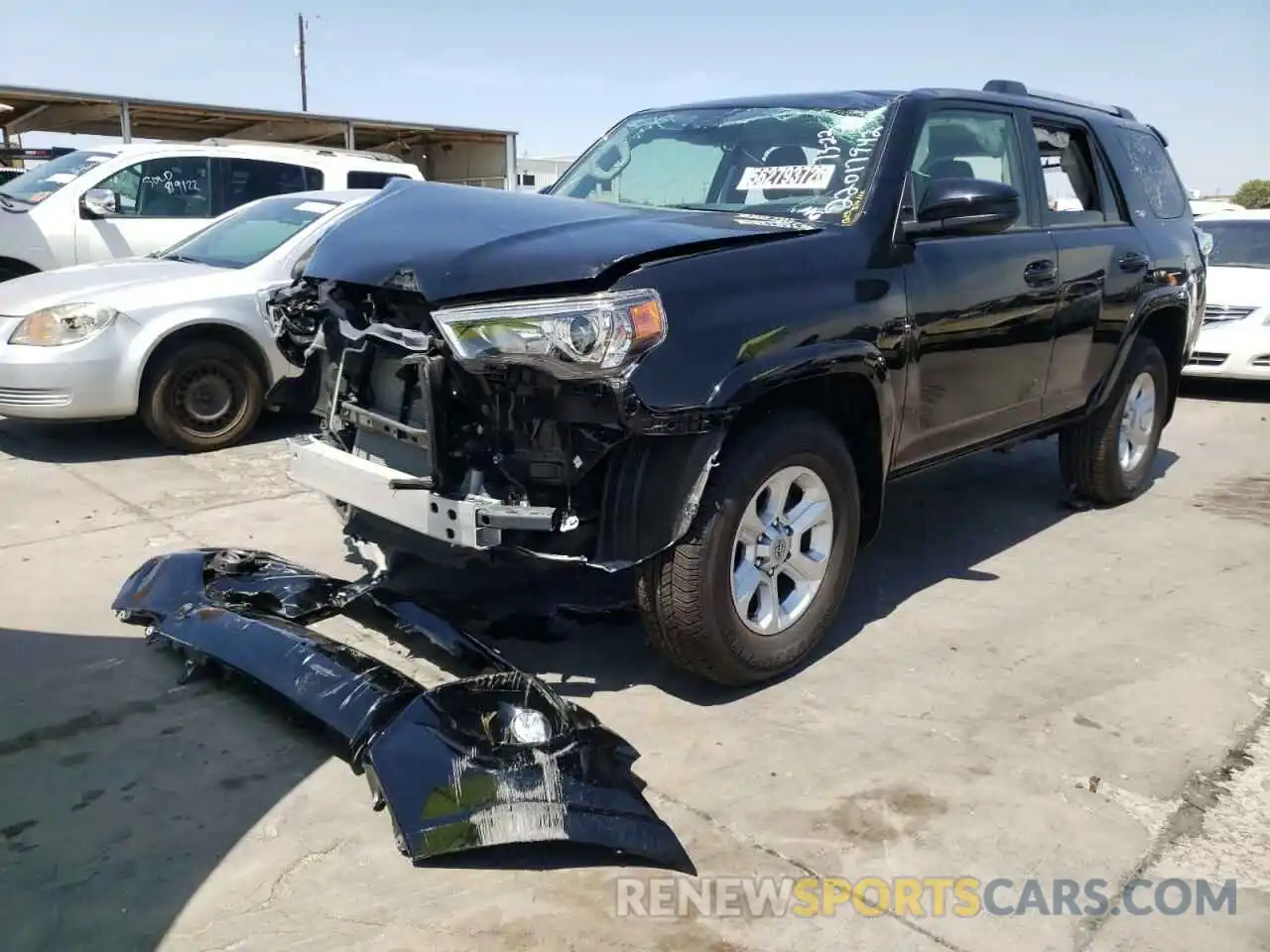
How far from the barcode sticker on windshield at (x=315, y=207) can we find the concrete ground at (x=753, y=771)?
2952 mm

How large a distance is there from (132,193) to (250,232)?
232cm

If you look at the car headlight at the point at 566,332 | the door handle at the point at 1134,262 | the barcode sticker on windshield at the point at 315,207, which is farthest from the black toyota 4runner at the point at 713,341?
the barcode sticker on windshield at the point at 315,207

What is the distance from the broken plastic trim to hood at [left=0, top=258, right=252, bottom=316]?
2982mm

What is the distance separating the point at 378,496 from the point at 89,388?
12.2ft

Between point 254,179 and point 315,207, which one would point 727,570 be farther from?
point 254,179

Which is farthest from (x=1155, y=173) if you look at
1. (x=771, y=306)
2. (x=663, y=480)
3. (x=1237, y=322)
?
(x=1237, y=322)

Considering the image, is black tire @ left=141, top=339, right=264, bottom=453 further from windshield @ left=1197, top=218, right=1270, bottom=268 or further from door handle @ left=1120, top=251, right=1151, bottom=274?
windshield @ left=1197, top=218, right=1270, bottom=268

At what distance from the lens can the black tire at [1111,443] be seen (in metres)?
5.49

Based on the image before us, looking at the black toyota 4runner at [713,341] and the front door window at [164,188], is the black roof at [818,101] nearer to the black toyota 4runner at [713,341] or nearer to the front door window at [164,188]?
the black toyota 4runner at [713,341]

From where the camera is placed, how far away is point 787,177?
13.0 feet

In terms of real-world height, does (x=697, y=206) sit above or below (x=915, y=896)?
above

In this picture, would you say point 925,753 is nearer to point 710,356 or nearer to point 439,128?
point 710,356

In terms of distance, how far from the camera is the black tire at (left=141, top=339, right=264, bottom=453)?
20.5 ft

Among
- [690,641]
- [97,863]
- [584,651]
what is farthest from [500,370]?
[97,863]
